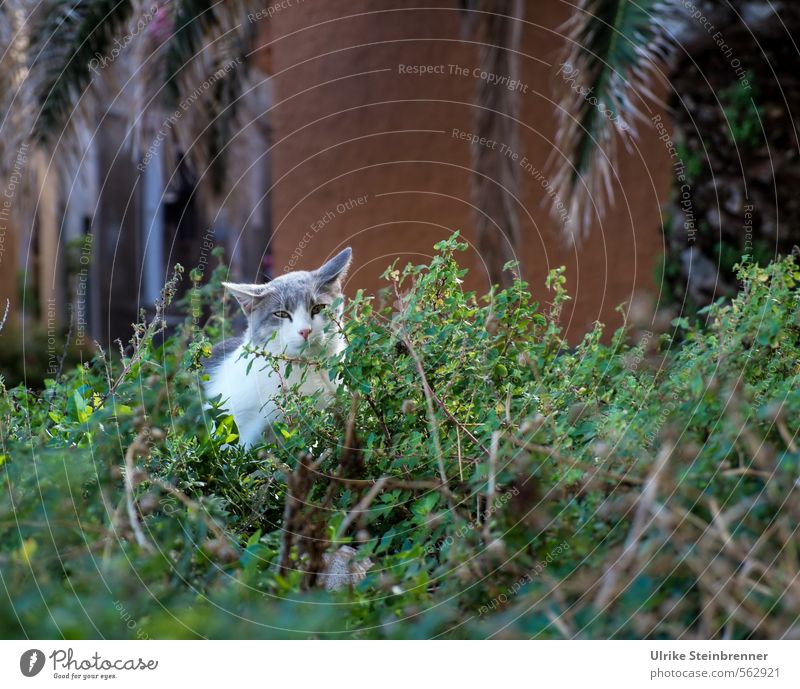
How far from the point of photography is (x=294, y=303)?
315cm

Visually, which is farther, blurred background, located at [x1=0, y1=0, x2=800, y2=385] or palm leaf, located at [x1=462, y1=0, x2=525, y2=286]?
palm leaf, located at [x1=462, y1=0, x2=525, y2=286]

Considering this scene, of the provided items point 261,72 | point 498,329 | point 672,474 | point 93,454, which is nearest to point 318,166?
point 261,72

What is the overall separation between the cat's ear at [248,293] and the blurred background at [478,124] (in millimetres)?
910

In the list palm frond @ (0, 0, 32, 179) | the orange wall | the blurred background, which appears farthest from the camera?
the orange wall

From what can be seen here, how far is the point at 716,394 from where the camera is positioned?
1.65 m

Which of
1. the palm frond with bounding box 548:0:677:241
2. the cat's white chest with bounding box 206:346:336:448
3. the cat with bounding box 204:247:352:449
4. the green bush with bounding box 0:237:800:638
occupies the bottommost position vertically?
the green bush with bounding box 0:237:800:638

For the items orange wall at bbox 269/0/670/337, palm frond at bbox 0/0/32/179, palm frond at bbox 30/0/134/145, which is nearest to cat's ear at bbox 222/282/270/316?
palm frond at bbox 30/0/134/145

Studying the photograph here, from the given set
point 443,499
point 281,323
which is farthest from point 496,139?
point 443,499

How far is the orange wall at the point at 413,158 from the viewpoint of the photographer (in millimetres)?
5934

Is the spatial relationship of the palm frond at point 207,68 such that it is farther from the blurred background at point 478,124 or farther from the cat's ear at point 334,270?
the cat's ear at point 334,270

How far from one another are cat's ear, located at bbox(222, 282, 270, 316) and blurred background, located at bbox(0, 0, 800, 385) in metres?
0.91

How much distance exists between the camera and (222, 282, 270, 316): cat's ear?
10.0 ft

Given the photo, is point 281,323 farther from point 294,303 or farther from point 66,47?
point 66,47

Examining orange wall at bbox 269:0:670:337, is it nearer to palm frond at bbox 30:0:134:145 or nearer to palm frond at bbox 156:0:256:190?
palm frond at bbox 156:0:256:190
